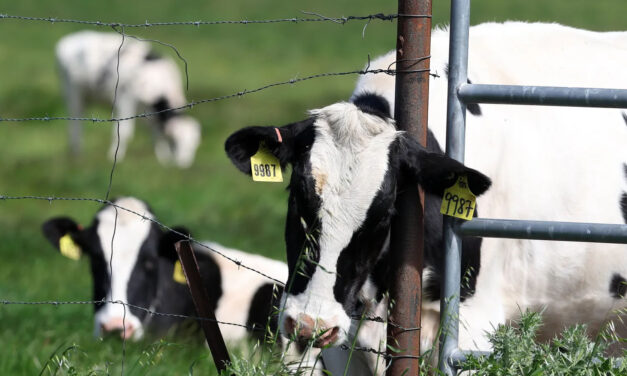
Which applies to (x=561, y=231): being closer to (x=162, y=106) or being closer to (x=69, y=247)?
(x=69, y=247)

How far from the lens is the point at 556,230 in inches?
132

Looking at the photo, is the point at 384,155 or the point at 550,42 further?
the point at 550,42

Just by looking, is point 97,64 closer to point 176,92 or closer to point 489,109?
point 176,92

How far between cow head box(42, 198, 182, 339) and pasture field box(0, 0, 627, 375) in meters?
0.33

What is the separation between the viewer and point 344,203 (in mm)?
3713

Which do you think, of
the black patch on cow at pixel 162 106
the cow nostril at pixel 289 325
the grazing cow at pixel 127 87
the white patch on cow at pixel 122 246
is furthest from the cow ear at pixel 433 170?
the black patch on cow at pixel 162 106

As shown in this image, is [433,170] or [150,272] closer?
[433,170]

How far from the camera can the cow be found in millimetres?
3707

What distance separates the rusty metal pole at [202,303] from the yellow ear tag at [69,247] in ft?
12.5

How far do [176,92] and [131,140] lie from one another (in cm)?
242

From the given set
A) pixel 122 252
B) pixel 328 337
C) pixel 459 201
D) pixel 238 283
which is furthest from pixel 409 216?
pixel 238 283


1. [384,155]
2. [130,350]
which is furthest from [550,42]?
[130,350]

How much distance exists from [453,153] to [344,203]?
1.47ft

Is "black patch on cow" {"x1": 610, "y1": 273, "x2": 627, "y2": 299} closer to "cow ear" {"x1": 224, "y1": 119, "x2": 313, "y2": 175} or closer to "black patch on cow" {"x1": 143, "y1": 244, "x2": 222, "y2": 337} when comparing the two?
"cow ear" {"x1": 224, "y1": 119, "x2": 313, "y2": 175}
